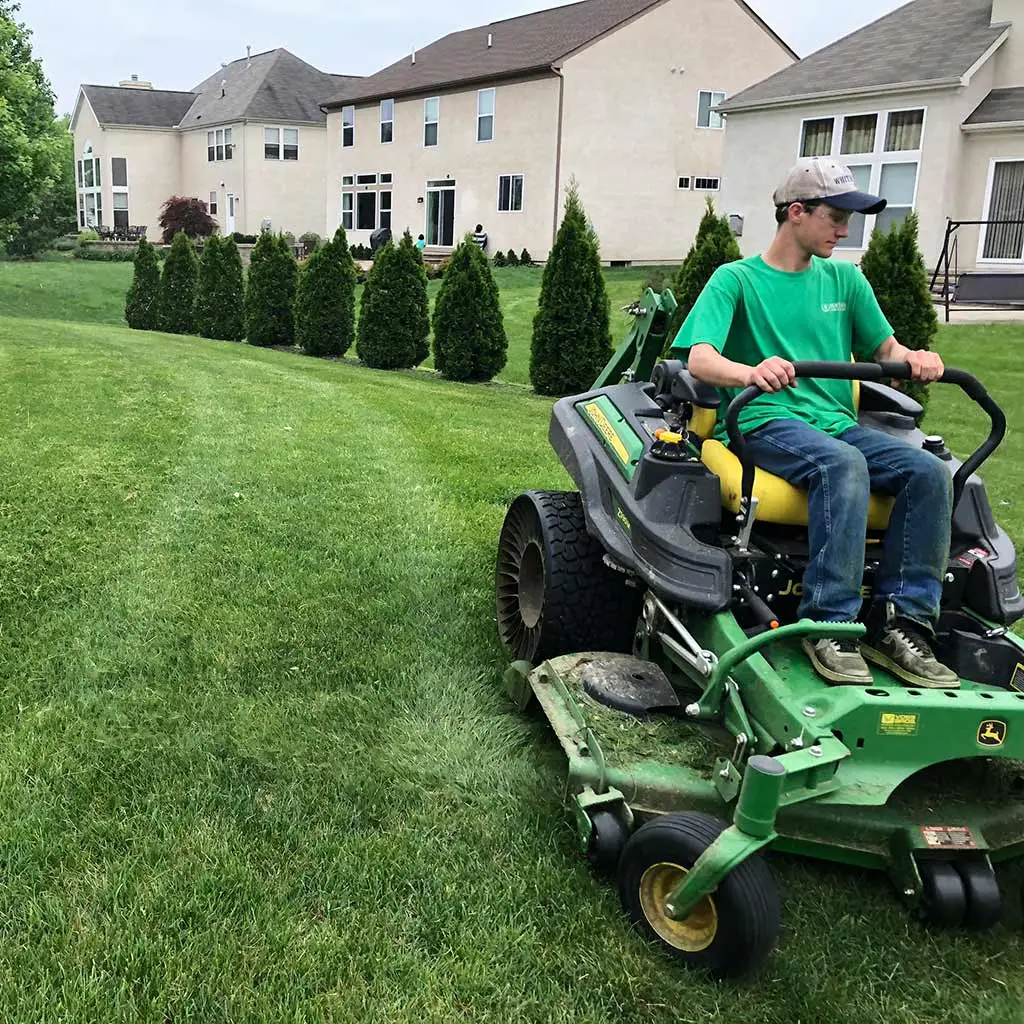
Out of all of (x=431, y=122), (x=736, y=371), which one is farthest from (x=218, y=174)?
(x=736, y=371)

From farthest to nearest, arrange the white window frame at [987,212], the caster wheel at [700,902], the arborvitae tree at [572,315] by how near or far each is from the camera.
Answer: the white window frame at [987,212]
the arborvitae tree at [572,315]
the caster wheel at [700,902]

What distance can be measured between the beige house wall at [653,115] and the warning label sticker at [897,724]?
27.1 m

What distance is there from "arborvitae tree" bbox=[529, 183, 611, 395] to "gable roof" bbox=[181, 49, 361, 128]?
33.4 m

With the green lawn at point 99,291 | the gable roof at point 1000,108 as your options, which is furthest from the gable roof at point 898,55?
the green lawn at point 99,291

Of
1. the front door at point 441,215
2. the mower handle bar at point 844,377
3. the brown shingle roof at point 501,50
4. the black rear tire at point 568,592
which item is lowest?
the black rear tire at point 568,592

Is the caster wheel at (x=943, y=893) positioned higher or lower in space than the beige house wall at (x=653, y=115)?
lower

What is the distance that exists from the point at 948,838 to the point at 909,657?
0.46 m

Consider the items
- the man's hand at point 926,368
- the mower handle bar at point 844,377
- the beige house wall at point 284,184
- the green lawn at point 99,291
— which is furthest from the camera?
the beige house wall at point 284,184

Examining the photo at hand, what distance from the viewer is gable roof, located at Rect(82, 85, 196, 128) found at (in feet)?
155

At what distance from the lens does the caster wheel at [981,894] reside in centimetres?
242

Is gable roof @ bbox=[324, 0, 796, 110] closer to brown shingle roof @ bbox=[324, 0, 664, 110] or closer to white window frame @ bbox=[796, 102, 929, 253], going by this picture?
brown shingle roof @ bbox=[324, 0, 664, 110]

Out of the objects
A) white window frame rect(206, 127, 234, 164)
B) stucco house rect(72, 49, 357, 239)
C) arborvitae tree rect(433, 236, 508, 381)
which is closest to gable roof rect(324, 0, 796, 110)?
stucco house rect(72, 49, 357, 239)

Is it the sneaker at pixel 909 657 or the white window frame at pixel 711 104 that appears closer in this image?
the sneaker at pixel 909 657

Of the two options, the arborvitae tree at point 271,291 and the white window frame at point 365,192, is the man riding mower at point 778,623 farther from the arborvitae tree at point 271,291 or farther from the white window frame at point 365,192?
the white window frame at point 365,192
